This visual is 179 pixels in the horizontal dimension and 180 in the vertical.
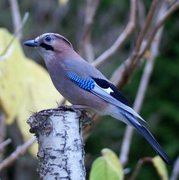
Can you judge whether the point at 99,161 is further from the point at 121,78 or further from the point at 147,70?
the point at 147,70

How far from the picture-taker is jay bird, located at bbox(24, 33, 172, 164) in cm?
280

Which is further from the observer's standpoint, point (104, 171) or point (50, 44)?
point (50, 44)

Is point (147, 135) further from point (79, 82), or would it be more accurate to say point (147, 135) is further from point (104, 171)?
point (79, 82)

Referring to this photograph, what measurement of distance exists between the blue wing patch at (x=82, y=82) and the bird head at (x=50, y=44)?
12cm

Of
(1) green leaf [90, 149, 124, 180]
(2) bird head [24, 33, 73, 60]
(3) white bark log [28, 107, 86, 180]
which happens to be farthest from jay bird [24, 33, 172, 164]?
(3) white bark log [28, 107, 86, 180]

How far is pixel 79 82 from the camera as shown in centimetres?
283

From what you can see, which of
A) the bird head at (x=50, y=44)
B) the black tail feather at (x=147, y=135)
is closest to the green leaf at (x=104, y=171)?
the black tail feather at (x=147, y=135)

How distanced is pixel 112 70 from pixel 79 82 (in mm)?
2974

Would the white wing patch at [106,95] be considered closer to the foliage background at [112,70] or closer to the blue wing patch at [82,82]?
the blue wing patch at [82,82]

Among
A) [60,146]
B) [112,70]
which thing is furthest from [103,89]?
[112,70]

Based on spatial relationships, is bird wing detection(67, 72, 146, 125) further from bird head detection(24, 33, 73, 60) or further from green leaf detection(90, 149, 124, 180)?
green leaf detection(90, 149, 124, 180)

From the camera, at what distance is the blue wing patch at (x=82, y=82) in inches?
111

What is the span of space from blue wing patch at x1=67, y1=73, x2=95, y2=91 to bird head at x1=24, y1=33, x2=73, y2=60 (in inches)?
4.9

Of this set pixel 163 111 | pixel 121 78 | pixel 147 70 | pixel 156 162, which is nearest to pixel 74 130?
pixel 156 162
